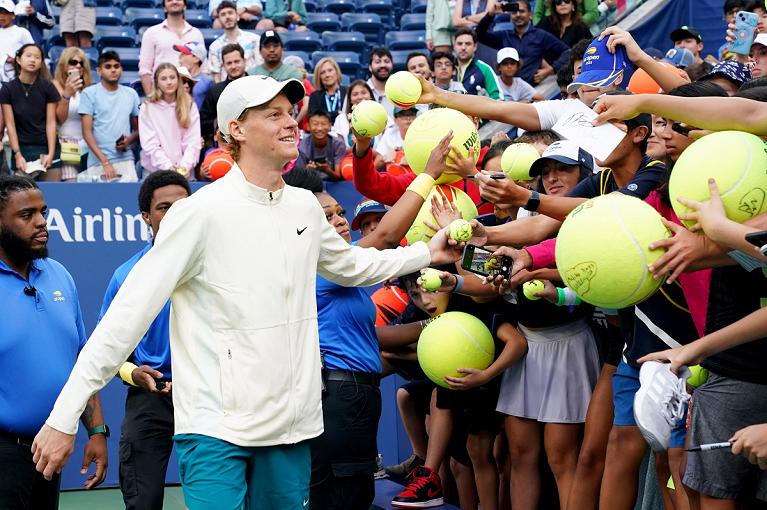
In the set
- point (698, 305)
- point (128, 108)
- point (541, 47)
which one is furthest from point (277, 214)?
point (541, 47)

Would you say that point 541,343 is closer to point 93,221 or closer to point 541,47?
point 93,221

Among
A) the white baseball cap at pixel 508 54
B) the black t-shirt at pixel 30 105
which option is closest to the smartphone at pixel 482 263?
the white baseball cap at pixel 508 54

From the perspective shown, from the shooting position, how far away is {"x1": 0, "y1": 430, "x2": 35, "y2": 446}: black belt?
184 inches

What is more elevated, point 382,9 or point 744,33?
point 744,33

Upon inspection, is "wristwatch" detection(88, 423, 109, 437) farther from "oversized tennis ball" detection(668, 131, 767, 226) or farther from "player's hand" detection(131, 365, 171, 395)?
"oversized tennis ball" detection(668, 131, 767, 226)

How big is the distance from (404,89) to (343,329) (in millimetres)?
1277

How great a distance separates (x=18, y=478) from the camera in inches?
182

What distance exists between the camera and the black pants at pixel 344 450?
194 inches

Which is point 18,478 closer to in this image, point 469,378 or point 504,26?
point 469,378

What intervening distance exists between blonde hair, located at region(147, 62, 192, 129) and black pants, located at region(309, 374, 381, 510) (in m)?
5.19

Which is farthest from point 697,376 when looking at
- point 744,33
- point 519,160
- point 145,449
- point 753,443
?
point 744,33

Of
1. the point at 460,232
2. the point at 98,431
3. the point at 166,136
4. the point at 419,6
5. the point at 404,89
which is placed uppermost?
the point at 404,89

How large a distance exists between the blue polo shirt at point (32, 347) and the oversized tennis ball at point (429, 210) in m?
1.82

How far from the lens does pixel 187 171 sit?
934 cm
